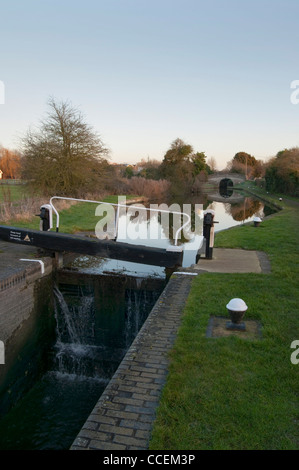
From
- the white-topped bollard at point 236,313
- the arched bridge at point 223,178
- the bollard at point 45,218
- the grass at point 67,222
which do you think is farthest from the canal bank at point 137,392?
the arched bridge at point 223,178

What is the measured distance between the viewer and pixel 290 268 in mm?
6168

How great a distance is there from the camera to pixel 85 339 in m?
6.71

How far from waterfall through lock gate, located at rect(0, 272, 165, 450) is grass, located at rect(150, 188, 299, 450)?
2.21 metres

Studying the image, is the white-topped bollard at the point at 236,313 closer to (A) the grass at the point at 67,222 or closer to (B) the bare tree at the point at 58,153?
(A) the grass at the point at 67,222

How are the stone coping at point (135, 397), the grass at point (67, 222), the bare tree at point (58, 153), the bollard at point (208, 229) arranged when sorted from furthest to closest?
the bare tree at point (58, 153)
the grass at point (67, 222)
the bollard at point (208, 229)
the stone coping at point (135, 397)

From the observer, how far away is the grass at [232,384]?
2268 mm

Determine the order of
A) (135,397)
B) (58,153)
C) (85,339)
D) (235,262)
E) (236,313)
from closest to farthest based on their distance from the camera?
(135,397) → (236,313) → (85,339) → (235,262) → (58,153)

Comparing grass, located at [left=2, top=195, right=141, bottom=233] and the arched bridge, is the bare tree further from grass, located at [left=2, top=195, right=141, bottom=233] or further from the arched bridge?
the arched bridge

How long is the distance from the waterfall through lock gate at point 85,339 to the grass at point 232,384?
2207mm

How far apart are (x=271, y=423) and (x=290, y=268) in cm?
418

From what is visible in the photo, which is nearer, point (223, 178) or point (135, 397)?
point (135, 397)

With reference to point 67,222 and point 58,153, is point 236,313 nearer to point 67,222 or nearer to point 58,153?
point 67,222

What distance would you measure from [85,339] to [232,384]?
14.4 ft

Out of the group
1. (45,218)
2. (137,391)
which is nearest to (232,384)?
(137,391)
